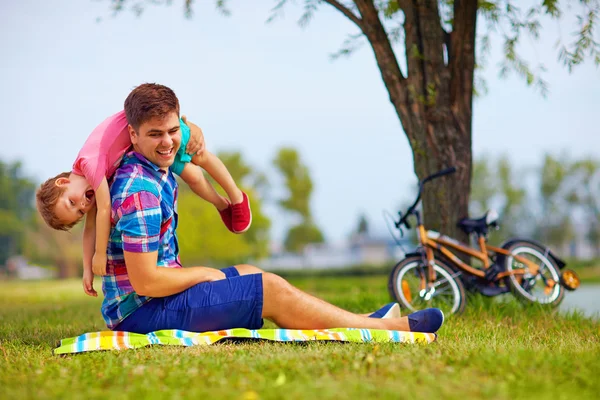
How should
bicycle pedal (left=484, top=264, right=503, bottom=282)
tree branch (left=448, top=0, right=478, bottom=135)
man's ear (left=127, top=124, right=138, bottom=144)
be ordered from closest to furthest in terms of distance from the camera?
1. man's ear (left=127, top=124, right=138, bottom=144)
2. bicycle pedal (left=484, top=264, right=503, bottom=282)
3. tree branch (left=448, top=0, right=478, bottom=135)

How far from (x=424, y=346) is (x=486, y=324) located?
→ 1432mm

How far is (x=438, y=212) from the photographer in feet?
19.5

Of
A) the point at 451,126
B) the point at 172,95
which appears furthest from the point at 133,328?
the point at 451,126

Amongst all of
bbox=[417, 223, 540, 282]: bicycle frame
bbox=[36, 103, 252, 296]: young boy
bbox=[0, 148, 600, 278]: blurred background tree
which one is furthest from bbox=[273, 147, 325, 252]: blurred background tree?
bbox=[36, 103, 252, 296]: young boy

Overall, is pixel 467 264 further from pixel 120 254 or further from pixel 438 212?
pixel 120 254

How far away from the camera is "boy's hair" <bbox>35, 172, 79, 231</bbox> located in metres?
3.49

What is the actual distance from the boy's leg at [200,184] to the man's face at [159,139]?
40 cm

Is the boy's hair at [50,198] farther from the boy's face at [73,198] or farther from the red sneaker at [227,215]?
the red sneaker at [227,215]

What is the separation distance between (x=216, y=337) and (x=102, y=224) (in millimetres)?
943

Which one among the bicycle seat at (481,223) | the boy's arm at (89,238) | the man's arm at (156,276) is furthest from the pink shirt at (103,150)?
the bicycle seat at (481,223)

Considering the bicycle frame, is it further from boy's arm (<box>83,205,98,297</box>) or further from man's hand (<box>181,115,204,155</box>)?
boy's arm (<box>83,205,98,297</box>)

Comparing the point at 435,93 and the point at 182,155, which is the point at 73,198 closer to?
the point at 182,155

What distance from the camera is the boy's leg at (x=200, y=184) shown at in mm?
3939

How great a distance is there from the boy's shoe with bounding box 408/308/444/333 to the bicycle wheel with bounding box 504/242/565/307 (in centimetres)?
220
